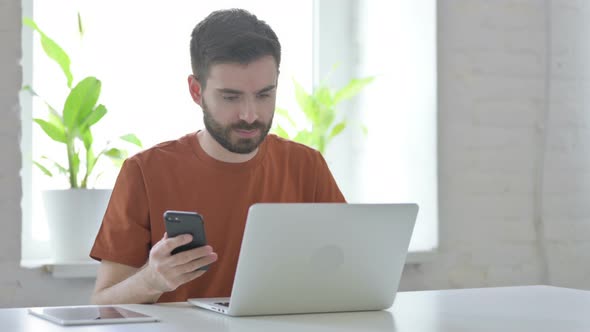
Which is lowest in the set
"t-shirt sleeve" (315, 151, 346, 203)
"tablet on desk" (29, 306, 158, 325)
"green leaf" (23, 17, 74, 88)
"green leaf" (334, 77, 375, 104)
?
"tablet on desk" (29, 306, 158, 325)

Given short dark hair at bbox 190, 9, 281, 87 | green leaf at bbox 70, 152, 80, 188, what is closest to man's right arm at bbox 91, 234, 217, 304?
short dark hair at bbox 190, 9, 281, 87

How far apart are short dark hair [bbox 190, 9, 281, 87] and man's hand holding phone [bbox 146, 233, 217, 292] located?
56 cm

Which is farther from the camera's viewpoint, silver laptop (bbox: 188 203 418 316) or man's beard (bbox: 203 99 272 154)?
man's beard (bbox: 203 99 272 154)

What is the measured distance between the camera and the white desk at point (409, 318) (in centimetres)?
137

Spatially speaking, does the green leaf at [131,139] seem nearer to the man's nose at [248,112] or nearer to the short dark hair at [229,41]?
the short dark hair at [229,41]

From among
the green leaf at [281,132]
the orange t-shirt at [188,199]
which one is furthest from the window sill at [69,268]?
the green leaf at [281,132]

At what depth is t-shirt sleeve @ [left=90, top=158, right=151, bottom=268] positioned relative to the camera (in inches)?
75.7

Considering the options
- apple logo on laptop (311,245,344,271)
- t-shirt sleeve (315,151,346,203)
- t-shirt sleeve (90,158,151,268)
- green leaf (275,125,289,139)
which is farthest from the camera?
green leaf (275,125,289,139)

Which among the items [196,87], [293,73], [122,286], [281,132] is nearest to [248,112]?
[196,87]

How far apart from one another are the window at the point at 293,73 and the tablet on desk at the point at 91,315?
1.21 m

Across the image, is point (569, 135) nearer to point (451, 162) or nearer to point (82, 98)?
point (451, 162)

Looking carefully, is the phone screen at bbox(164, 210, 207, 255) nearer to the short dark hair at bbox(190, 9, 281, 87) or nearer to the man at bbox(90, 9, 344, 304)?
the man at bbox(90, 9, 344, 304)

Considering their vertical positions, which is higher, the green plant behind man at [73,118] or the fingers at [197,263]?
the green plant behind man at [73,118]

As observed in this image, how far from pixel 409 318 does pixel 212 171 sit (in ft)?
2.34
